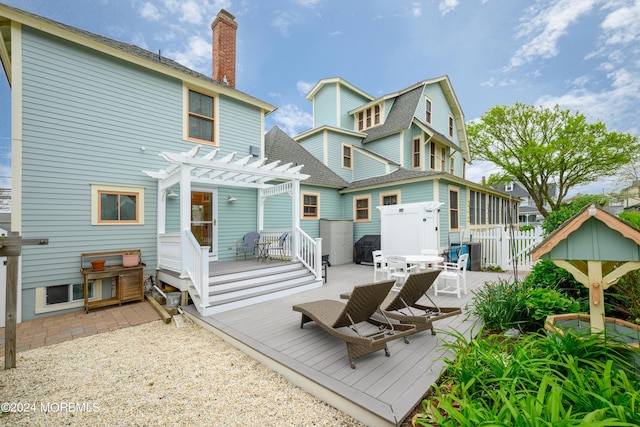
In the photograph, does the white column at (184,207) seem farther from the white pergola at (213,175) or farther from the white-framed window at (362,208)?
the white-framed window at (362,208)

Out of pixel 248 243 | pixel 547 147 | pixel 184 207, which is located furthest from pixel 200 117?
pixel 547 147

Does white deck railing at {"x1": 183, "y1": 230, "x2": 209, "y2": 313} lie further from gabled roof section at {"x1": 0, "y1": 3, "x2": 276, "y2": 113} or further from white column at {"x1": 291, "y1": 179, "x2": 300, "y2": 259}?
gabled roof section at {"x1": 0, "y1": 3, "x2": 276, "y2": 113}

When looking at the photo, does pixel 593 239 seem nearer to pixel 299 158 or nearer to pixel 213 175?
pixel 213 175

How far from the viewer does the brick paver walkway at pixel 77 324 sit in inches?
175

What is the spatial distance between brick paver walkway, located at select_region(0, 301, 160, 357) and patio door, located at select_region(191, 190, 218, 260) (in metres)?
2.34

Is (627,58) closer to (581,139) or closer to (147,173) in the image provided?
(581,139)

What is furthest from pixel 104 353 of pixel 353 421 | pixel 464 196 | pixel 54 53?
pixel 464 196

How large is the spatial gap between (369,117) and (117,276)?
13430mm

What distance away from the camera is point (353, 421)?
2.44m

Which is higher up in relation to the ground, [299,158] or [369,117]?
[369,117]

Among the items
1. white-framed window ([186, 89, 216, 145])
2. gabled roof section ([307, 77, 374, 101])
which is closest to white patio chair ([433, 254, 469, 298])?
white-framed window ([186, 89, 216, 145])

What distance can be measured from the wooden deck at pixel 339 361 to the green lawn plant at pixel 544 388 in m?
0.24

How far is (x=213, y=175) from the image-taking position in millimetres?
7699

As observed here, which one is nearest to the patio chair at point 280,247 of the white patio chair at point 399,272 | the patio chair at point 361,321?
the white patio chair at point 399,272
